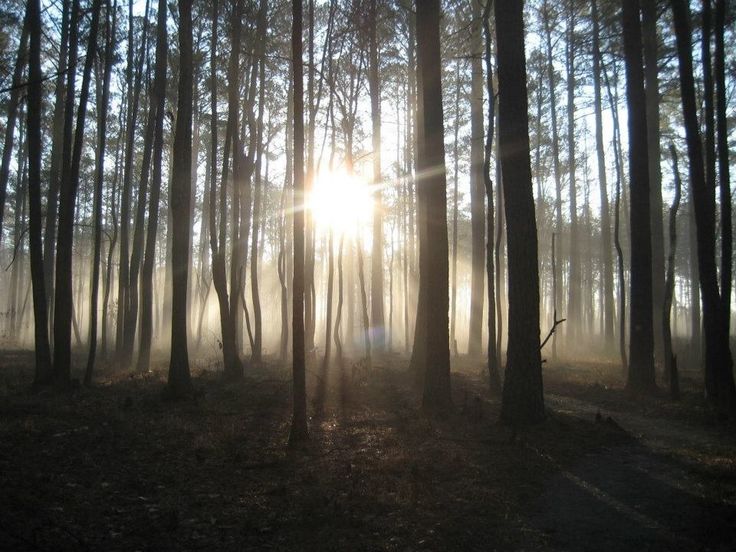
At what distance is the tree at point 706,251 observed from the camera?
912 cm

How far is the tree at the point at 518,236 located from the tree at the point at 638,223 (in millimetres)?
4639

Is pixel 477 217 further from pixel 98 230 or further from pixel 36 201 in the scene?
pixel 36 201

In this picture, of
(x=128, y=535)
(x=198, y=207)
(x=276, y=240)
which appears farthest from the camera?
(x=276, y=240)

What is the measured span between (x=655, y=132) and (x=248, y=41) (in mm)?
13239

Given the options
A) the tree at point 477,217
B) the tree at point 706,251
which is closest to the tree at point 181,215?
the tree at point 706,251

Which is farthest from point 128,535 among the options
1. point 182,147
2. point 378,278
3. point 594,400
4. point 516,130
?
point 378,278

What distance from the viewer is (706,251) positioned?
935 cm

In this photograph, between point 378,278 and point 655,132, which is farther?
point 378,278

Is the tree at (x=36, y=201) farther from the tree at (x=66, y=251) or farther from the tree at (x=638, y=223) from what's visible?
the tree at (x=638, y=223)

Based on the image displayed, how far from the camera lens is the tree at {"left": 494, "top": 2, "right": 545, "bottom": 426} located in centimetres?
812

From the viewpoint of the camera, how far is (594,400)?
37.0ft

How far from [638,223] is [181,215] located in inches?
398

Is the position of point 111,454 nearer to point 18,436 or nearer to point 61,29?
point 18,436

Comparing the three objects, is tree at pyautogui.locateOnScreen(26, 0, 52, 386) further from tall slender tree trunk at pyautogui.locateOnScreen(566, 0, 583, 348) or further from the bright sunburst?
tall slender tree trunk at pyautogui.locateOnScreen(566, 0, 583, 348)
